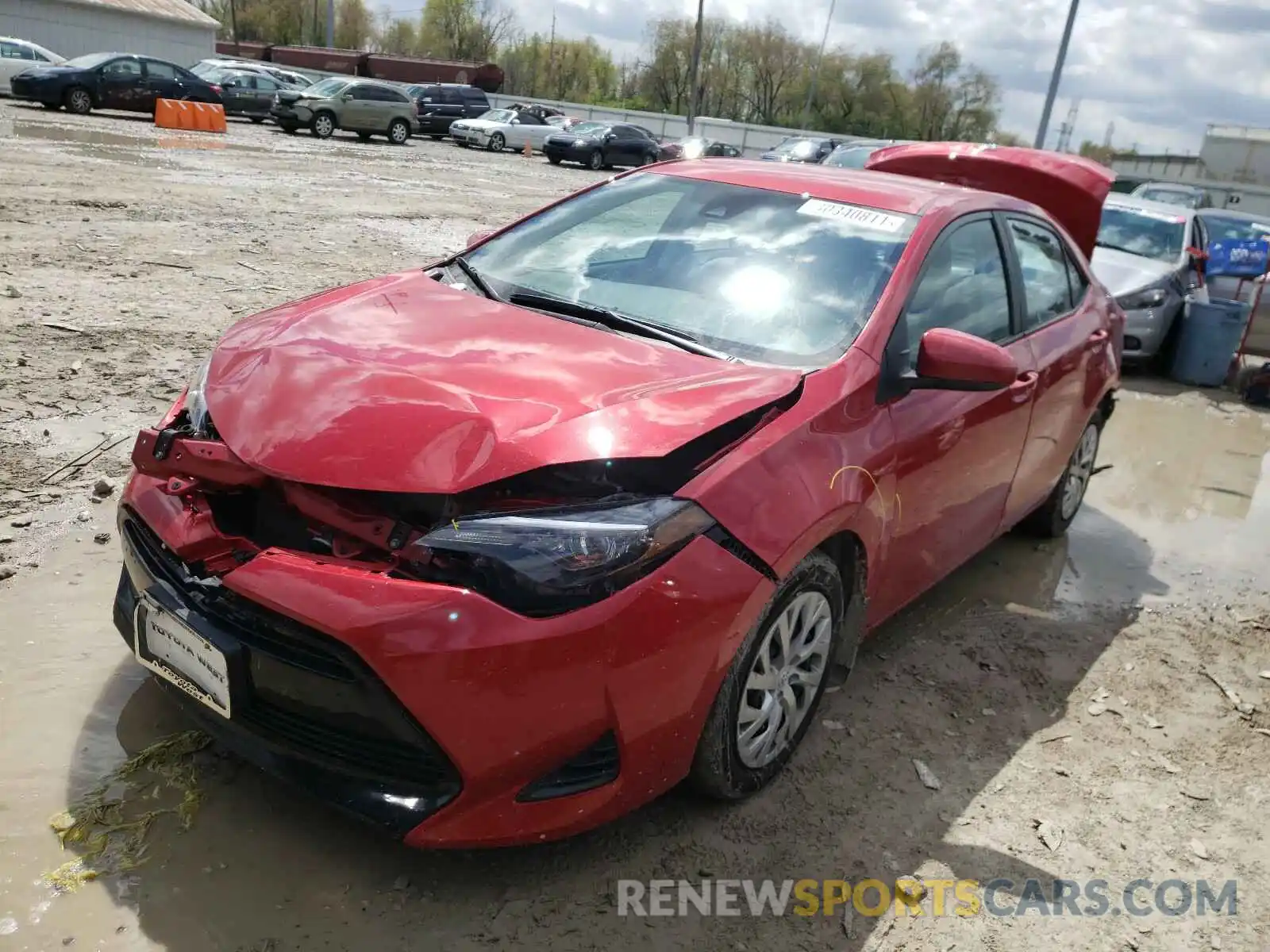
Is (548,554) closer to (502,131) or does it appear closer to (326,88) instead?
(326,88)

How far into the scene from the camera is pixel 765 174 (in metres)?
3.73

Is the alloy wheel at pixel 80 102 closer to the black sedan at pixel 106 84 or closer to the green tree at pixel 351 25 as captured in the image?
the black sedan at pixel 106 84

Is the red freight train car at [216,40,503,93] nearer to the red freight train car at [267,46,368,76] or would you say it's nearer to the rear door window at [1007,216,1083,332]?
the red freight train car at [267,46,368,76]

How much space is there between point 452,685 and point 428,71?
53490 millimetres

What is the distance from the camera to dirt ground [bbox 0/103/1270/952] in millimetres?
2297

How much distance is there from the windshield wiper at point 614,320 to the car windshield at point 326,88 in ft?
82.4

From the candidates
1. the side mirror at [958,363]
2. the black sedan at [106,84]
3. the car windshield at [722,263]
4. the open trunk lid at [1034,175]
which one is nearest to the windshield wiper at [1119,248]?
the open trunk lid at [1034,175]

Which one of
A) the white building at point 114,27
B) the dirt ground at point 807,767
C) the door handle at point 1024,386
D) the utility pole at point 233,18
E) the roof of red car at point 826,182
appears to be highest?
the utility pole at point 233,18

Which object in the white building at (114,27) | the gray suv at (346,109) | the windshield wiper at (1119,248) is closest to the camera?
the windshield wiper at (1119,248)

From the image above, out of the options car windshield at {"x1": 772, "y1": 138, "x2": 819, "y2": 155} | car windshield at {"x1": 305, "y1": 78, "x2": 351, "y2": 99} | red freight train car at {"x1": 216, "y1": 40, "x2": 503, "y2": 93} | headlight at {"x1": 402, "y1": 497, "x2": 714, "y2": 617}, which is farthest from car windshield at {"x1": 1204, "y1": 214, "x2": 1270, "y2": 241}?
red freight train car at {"x1": 216, "y1": 40, "x2": 503, "y2": 93}

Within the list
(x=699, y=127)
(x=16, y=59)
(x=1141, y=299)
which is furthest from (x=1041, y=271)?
(x=699, y=127)

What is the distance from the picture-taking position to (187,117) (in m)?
21.6

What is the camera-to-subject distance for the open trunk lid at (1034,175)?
211 inches

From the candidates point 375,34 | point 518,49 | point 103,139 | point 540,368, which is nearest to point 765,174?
point 540,368
